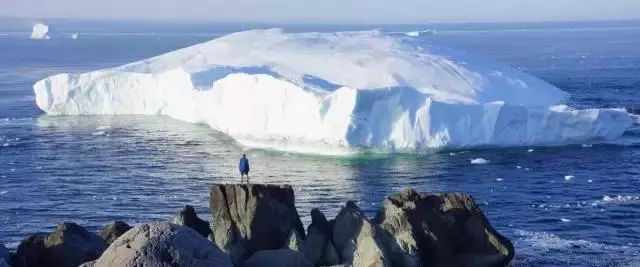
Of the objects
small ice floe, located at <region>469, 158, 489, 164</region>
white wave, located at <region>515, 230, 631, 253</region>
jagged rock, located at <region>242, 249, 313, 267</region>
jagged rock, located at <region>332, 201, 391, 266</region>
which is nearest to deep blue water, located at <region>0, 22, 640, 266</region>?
white wave, located at <region>515, 230, 631, 253</region>

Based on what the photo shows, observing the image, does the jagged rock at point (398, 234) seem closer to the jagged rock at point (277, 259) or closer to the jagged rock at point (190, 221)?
the jagged rock at point (277, 259)

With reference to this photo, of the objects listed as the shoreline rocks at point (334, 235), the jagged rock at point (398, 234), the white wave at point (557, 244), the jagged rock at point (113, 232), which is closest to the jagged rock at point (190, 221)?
the shoreline rocks at point (334, 235)

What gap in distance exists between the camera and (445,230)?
24062 mm

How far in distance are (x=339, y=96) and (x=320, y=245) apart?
2000 centimetres

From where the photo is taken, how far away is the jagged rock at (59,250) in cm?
2167

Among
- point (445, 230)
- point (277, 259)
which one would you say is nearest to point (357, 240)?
point (445, 230)

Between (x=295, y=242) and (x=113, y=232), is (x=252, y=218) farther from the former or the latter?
(x=113, y=232)

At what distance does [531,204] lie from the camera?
3391cm

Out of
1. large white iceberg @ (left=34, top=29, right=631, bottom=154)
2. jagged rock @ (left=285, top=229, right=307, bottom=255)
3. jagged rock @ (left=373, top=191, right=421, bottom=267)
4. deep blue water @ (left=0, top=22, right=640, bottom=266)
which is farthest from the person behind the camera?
large white iceberg @ (left=34, top=29, right=631, bottom=154)

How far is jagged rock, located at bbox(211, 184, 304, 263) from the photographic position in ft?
78.1

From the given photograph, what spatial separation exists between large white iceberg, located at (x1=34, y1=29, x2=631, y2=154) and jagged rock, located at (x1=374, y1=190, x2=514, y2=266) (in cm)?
1831

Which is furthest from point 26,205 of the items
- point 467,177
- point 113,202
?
point 467,177

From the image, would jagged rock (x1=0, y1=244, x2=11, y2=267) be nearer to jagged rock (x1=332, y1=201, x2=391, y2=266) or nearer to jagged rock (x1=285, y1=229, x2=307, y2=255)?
jagged rock (x1=285, y1=229, x2=307, y2=255)

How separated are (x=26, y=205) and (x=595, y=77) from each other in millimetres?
51206
